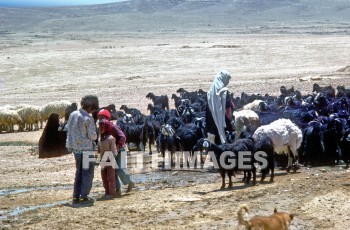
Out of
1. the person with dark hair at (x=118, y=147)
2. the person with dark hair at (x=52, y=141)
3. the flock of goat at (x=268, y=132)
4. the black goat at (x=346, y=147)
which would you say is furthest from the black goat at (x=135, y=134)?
the person with dark hair at (x=118, y=147)

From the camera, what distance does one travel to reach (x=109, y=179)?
980 cm

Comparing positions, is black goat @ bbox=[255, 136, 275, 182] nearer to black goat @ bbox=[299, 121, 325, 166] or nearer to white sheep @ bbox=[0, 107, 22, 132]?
black goat @ bbox=[299, 121, 325, 166]

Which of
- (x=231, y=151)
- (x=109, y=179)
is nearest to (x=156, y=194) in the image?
(x=109, y=179)

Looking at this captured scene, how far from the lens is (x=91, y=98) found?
30.8ft

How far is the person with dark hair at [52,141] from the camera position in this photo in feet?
50.9

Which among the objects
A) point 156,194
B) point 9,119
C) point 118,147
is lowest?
point 156,194

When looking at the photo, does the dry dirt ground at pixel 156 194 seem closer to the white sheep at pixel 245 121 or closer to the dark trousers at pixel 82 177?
the dark trousers at pixel 82 177

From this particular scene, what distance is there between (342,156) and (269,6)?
144 m

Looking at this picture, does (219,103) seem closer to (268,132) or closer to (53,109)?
(268,132)

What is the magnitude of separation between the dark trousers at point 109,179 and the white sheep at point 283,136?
8.65ft

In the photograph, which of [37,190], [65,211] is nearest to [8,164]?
[37,190]

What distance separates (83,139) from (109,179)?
771mm

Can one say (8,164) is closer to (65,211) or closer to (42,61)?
(65,211)

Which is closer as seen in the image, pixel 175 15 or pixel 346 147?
pixel 346 147
